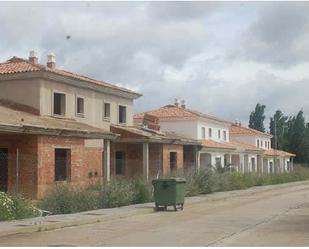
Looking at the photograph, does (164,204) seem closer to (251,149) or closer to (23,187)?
(23,187)

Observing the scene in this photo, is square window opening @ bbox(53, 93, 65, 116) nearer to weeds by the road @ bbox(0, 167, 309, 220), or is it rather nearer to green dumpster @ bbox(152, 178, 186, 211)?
weeds by the road @ bbox(0, 167, 309, 220)

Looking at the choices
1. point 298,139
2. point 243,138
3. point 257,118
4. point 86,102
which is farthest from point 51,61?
point 257,118

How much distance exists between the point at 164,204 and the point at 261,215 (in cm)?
416

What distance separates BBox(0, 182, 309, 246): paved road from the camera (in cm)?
1298

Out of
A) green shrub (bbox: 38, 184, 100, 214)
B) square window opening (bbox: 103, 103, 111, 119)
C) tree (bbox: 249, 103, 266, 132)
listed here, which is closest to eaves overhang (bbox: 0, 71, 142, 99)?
square window opening (bbox: 103, 103, 111, 119)

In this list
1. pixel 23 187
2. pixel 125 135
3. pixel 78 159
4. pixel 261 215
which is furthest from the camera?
pixel 125 135

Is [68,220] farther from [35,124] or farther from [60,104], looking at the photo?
[60,104]

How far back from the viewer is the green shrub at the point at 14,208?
18.0 metres

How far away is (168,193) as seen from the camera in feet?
76.2

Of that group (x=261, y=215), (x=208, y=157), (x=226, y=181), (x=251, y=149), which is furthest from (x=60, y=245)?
(x=251, y=149)

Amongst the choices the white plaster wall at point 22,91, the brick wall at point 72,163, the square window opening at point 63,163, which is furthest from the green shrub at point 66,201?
the white plaster wall at point 22,91

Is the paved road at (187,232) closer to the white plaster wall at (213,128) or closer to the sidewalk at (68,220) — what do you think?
the sidewalk at (68,220)

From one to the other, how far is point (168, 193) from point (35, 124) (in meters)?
6.85

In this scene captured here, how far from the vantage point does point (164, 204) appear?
23031mm
